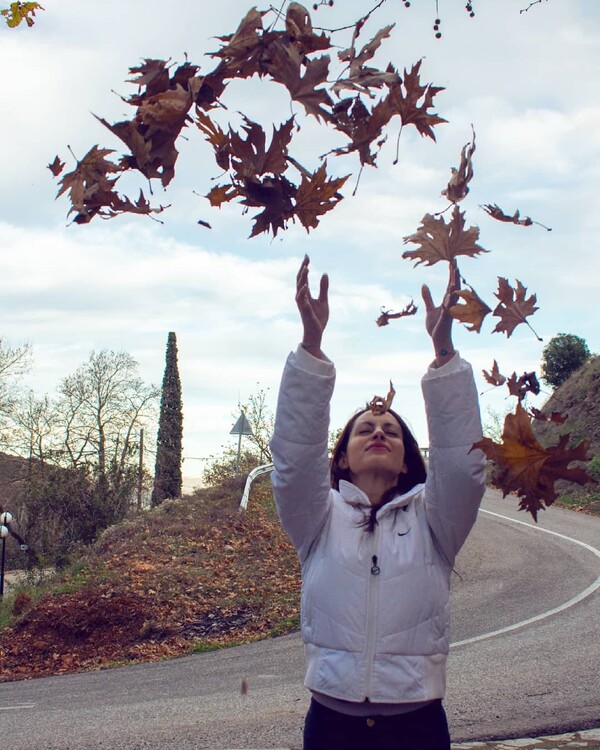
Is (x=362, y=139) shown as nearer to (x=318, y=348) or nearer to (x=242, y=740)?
(x=318, y=348)

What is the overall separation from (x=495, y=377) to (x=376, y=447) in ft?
2.19

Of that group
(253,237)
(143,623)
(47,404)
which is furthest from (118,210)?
(47,404)

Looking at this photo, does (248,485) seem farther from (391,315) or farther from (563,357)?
(563,357)

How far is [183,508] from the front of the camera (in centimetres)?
1883

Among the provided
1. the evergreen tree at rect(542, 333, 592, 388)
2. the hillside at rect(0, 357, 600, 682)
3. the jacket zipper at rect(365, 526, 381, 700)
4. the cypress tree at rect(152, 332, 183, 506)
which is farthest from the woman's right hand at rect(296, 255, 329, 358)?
the evergreen tree at rect(542, 333, 592, 388)

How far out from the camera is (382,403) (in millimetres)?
2793

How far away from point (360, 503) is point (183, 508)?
1656 centimetres

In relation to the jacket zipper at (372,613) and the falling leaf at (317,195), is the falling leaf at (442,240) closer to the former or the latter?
the falling leaf at (317,195)

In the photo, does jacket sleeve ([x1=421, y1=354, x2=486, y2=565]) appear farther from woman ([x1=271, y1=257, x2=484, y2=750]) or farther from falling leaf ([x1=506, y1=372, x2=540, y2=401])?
falling leaf ([x1=506, y1=372, x2=540, y2=401])

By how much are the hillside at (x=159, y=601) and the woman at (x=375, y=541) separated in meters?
8.76

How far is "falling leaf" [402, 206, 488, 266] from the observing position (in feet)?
7.02

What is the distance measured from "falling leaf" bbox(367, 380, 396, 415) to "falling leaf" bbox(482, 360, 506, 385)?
0.64m

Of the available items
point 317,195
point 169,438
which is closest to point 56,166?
point 317,195

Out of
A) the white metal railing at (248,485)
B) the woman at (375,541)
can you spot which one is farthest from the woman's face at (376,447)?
the white metal railing at (248,485)
